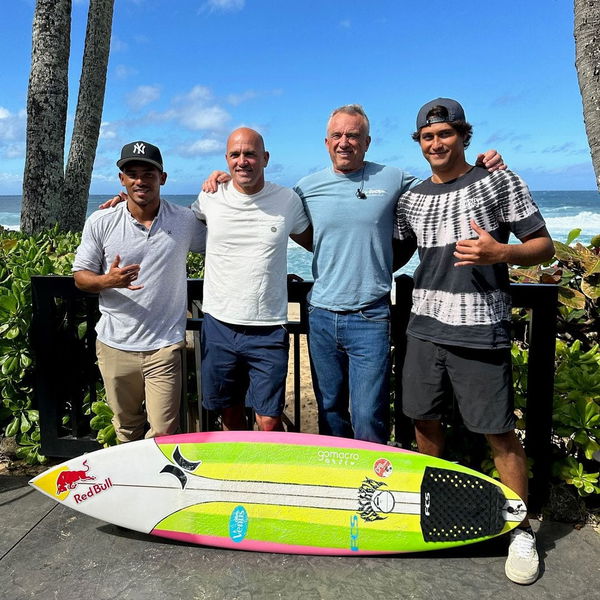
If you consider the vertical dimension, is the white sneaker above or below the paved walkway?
above

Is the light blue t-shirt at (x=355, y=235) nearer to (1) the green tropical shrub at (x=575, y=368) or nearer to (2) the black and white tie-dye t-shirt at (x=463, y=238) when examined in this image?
(2) the black and white tie-dye t-shirt at (x=463, y=238)

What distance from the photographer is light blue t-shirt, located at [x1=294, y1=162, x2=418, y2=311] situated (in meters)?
2.50

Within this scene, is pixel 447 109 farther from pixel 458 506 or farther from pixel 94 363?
pixel 94 363

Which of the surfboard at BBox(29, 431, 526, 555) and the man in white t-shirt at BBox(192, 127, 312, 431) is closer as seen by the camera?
the surfboard at BBox(29, 431, 526, 555)

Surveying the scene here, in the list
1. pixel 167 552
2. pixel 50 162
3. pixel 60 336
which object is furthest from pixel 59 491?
pixel 50 162

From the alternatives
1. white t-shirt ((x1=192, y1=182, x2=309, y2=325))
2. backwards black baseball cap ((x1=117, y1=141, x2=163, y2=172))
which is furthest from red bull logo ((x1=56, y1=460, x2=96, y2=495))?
backwards black baseball cap ((x1=117, y1=141, x2=163, y2=172))

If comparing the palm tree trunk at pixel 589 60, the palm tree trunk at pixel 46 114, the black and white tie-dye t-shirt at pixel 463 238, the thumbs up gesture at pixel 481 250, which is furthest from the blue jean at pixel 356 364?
the palm tree trunk at pixel 46 114

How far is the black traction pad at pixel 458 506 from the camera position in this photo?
94.3 inches

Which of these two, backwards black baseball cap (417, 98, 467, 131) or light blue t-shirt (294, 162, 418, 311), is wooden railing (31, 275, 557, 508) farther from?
backwards black baseball cap (417, 98, 467, 131)

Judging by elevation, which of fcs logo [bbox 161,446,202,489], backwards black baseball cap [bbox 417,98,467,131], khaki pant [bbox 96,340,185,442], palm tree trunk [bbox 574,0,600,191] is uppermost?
palm tree trunk [bbox 574,0,600,191]

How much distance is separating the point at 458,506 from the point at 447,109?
188 centimetres

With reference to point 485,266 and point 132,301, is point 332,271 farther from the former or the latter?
point 132,301

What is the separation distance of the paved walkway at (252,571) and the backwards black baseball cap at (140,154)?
1926 mm

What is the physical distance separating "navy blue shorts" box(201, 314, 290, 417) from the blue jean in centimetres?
19
